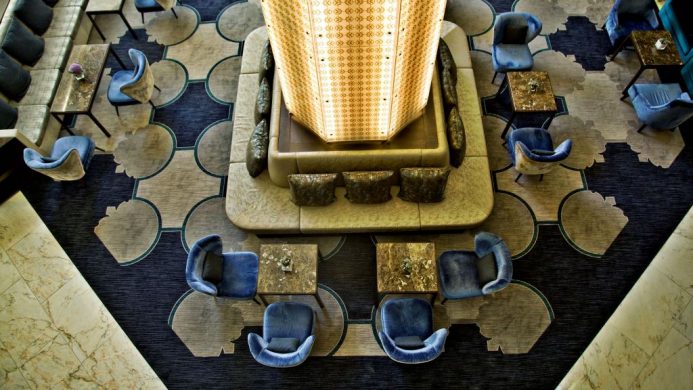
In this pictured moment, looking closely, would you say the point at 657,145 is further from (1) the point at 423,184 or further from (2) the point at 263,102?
(2) the point at 263,102

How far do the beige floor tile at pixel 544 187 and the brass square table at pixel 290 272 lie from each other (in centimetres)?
262

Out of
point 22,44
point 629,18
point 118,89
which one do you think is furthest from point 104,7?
point 629,18

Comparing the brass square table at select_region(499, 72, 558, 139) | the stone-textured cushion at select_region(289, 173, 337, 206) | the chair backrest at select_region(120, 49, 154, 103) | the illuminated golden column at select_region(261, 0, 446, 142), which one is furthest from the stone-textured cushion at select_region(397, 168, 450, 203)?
the chair backrest at select_region(120, 49, 154, 103)

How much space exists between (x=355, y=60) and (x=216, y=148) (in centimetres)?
283

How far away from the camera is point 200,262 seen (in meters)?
4.48

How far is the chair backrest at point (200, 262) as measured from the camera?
4293 millimetres

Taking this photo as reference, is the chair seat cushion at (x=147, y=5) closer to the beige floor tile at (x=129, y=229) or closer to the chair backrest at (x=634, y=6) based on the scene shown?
the beige floor tile at (x=129, y=229)

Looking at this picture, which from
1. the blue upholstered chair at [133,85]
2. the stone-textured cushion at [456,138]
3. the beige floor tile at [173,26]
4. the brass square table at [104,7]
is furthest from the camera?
the beige floor tile at [173,26]

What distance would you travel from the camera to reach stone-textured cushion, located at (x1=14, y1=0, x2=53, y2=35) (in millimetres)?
6176

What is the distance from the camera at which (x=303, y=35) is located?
3.69 metres

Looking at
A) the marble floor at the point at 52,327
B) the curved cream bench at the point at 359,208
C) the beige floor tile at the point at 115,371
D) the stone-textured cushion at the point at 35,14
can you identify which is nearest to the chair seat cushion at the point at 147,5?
the stone-textured cushion at the point at 35,14

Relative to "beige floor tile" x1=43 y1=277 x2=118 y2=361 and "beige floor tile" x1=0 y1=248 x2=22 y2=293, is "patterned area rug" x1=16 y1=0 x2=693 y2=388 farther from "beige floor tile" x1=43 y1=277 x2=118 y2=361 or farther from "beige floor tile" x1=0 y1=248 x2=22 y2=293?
"beige floor tile" x1=0 y1=248 x2=22 y2=293

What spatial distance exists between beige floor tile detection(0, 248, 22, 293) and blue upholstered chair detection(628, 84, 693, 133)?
785 cm

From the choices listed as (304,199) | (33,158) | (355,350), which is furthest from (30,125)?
(355,350)
